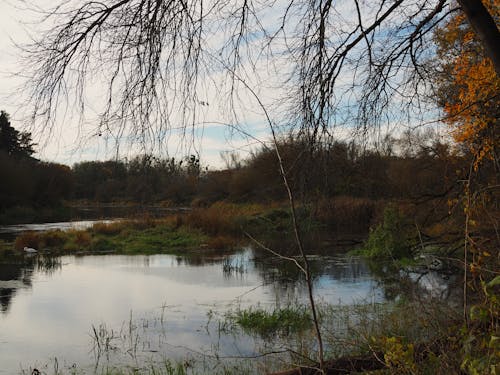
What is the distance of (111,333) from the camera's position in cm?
788

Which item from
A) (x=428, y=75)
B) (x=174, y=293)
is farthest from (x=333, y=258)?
(x=428, y=75)

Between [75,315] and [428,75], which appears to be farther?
[75,315]

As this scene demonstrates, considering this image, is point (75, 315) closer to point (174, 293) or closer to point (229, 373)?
point (174, 293)


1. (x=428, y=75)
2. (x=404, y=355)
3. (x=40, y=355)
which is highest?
(x=428, y=75)

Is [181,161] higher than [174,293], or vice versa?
[181,161]

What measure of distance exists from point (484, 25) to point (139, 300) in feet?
28.6

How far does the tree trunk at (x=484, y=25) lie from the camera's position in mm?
2654

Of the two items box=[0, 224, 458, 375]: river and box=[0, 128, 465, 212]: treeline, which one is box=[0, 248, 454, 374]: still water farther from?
box=[0, 128, 465, 212]: treeline

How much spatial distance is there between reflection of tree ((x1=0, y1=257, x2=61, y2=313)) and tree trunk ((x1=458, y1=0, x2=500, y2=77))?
904 centimetres

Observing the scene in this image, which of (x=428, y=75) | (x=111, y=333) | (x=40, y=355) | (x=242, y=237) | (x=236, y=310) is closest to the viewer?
(x=428, y=75)

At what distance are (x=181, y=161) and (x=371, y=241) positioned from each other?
1323cm

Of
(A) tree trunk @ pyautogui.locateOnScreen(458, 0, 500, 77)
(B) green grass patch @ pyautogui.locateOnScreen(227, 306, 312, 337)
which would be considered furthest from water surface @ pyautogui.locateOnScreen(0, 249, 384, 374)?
(A) tree trunk @ pyautogui.locateOnScreen(458, 0, 500, 77)

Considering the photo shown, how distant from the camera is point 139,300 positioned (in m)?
10.2

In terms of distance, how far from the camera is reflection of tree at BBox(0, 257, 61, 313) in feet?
34.0
